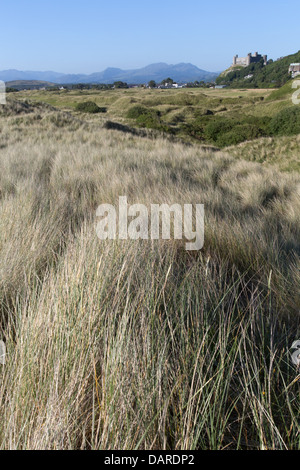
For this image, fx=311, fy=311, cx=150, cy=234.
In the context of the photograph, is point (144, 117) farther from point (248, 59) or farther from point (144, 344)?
point (248, 59)

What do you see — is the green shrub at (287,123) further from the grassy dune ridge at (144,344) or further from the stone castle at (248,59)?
the stone castle at (248,59)

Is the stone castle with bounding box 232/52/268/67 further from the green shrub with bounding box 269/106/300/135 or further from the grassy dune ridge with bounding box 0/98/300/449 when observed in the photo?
the grassy dune ridge with bounding box 0/98/300/449

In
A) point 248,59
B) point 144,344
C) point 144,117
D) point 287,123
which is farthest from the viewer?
point 248,59

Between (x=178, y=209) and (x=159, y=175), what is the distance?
190 centimetres

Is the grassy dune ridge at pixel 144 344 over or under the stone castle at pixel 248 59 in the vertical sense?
under

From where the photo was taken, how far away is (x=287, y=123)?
20688 mm

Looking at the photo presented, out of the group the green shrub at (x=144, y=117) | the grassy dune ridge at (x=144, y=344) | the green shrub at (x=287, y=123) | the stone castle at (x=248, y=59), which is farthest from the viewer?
the stone castle at (x=248, y=59)

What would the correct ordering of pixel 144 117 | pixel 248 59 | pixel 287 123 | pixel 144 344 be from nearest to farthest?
1. pixel 144 344
2. pixel 287 123
3. pixel 144 117
4. pixel 248 59

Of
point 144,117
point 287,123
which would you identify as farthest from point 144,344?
point 144,117

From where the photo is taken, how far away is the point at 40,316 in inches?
53.6

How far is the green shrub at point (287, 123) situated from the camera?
1965cm

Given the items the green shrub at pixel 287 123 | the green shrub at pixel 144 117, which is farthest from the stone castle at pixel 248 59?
the green shrub at pixel 287 123

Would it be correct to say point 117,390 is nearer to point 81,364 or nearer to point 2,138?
point 81,364

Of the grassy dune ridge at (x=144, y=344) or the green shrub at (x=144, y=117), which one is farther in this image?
the green shrub at (x=144, y=117)
